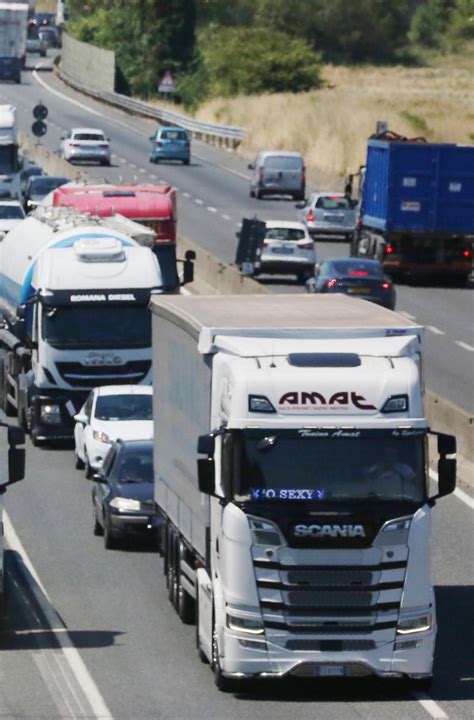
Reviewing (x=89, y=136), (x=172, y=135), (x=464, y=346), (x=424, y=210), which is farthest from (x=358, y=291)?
(x=172, y=135)

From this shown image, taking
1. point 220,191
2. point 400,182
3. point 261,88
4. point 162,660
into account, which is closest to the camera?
point 162,660

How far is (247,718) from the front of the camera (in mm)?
15766

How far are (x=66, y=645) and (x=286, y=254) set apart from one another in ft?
104

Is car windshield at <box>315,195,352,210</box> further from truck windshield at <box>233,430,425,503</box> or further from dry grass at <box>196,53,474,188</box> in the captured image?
truck windshield at <box>233,430,425,503</box>

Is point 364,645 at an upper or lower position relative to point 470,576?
upper

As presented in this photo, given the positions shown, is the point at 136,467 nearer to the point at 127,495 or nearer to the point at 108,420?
the point at 127,495

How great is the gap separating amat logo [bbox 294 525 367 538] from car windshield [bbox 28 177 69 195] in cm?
4729

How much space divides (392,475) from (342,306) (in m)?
3.29

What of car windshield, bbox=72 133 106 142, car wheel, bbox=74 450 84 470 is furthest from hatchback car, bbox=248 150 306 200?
car wheel, bbox=74 450 84 470

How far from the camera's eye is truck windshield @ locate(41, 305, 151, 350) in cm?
3134

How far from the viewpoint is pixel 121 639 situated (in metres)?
18.8

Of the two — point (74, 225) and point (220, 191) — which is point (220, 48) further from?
point (74, 225)

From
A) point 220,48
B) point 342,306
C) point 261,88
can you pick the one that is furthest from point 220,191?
point 342,306

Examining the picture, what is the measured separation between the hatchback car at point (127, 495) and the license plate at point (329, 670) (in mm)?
6426
